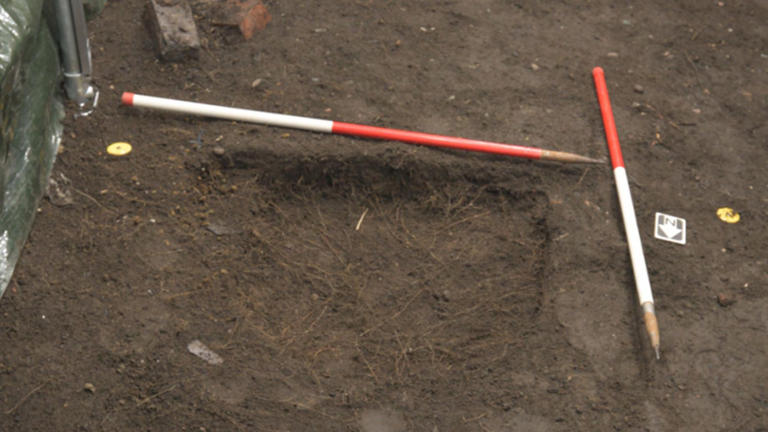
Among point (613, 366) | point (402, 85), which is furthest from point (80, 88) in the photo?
point (613, 366)

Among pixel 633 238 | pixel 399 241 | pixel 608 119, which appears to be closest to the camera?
pixel 633 238

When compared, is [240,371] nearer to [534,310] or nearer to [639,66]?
[534,310]

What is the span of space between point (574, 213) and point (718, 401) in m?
0.87

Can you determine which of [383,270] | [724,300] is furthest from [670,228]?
[383,270]

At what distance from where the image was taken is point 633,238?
275cm

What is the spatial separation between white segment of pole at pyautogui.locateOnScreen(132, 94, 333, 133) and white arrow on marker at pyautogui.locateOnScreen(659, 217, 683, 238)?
54.1 inches

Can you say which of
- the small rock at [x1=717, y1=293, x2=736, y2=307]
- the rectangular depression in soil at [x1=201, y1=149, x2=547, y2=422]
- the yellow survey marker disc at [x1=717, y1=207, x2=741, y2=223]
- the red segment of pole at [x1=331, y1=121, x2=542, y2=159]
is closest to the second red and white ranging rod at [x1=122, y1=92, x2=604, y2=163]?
the red segment of pole at [x1=331, y1=121, x2=542, y2=159]

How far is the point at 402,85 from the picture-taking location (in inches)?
134

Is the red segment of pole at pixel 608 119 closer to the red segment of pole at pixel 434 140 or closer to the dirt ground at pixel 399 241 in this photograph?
the dirt ground at pixel 399 241

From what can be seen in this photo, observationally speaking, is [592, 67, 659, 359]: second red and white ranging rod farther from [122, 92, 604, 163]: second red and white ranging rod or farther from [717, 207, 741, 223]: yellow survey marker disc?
[717, 207, 741, 223]: yellow survey marker disc

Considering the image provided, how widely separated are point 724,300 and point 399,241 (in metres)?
1.22

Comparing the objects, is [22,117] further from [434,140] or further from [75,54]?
[434,140]

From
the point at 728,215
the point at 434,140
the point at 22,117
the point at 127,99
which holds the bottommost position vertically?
the point at 728,215

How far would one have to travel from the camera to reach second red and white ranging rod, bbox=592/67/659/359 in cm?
248
